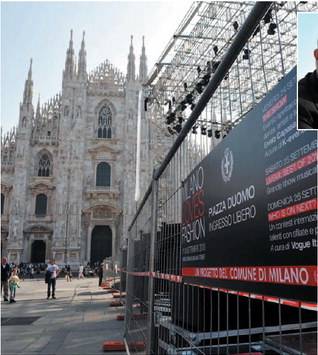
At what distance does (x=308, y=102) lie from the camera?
4.65 feet

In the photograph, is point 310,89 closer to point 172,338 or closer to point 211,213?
point 211,213

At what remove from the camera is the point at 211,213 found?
2043 millimetres

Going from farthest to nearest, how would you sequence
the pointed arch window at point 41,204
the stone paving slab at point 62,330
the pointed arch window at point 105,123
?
the pointed arch window at point 105,123, the pointed arch window at point 41,204, the stone paving slab at point 62,330

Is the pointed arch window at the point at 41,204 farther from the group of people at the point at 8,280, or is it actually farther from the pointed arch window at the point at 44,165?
the group of people at the point at 8,280

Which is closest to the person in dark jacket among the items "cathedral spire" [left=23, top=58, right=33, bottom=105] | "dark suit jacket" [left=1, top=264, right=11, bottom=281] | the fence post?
the fence post

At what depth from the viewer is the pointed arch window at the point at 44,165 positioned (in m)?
38.7

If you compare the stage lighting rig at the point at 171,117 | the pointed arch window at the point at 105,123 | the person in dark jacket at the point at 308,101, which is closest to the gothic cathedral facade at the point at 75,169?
the pointed arch window at the point at 105,123

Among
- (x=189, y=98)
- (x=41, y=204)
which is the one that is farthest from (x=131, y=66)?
(x=189, y=98)

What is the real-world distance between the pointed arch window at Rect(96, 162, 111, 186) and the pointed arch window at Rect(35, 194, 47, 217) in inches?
192

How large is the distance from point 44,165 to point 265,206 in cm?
3911

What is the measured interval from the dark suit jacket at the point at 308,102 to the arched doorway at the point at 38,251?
Result: 37.6 metres

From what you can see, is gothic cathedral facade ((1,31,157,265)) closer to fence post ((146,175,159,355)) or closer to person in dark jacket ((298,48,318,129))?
fence post ((146,175,159,355))

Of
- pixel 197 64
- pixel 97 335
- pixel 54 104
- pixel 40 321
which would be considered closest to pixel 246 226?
pixel 97 335

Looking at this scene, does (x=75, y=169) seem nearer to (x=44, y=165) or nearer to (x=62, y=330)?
(x=44, y=165)
